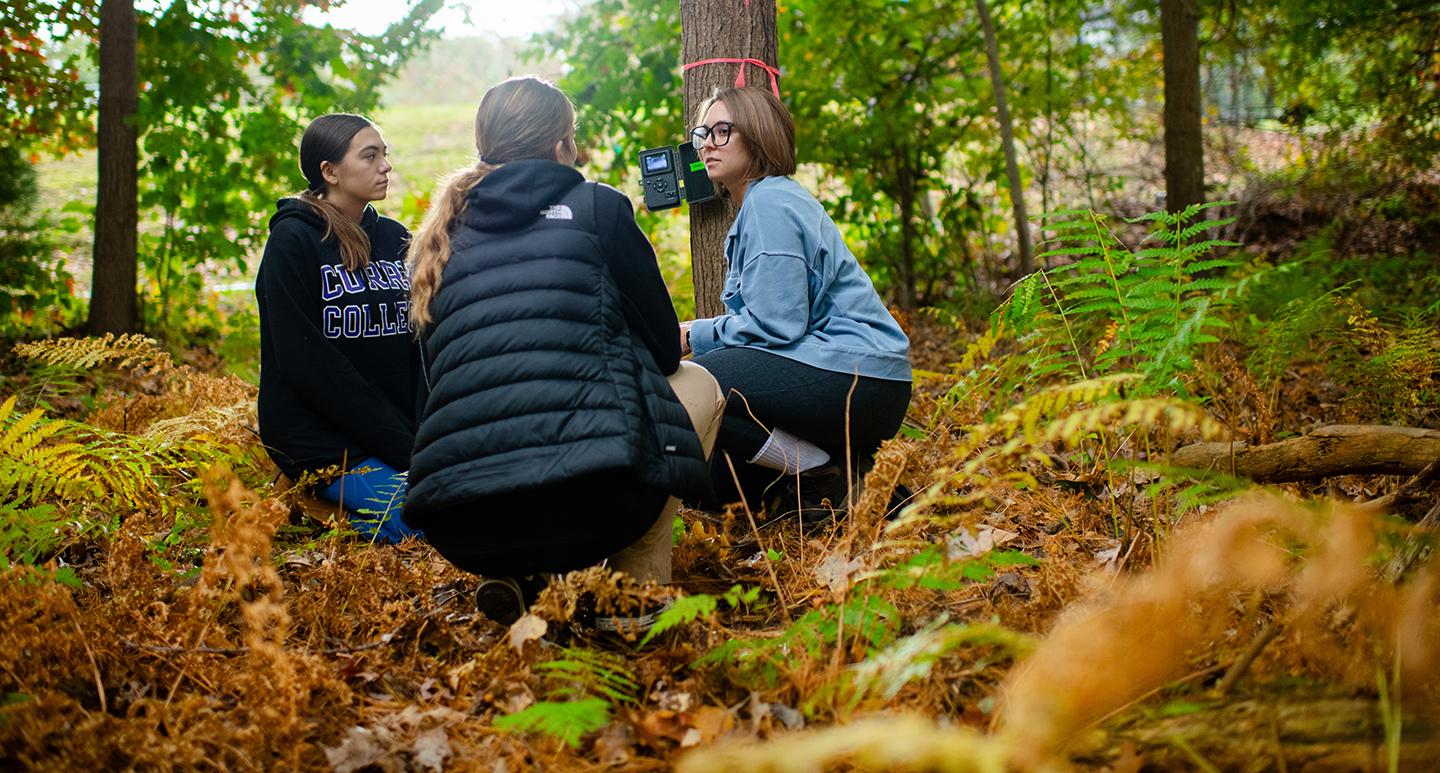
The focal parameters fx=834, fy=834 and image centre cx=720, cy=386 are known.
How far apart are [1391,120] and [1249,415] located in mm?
5941

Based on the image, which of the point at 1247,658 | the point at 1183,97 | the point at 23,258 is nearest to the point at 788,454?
the point at 1247,658

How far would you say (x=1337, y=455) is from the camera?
2.36m

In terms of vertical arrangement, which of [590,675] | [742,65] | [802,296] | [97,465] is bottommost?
[590,675]

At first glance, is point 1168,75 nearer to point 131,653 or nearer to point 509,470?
point 509,470

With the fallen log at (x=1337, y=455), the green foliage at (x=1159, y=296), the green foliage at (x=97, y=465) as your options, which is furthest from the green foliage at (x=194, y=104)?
the fallen log at (x=1337, y=455)

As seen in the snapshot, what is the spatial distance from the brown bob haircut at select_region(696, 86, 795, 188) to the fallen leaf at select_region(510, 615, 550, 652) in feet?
5.81

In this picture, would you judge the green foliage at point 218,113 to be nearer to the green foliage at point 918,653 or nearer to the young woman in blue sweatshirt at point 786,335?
the young woman in blue sweatshirt at point 786,335

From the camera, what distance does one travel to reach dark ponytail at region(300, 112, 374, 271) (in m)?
3.24

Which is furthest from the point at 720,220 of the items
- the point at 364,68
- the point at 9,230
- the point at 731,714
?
the point at 9,230

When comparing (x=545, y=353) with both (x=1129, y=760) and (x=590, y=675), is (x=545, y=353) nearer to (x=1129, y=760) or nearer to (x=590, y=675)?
(x=590, y=675)

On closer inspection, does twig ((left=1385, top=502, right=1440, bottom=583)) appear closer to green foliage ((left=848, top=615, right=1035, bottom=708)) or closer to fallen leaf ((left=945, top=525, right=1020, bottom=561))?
fallen leaf ((left=945, top=525, right=1020, bottom=561))

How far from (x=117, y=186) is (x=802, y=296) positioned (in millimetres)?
6160

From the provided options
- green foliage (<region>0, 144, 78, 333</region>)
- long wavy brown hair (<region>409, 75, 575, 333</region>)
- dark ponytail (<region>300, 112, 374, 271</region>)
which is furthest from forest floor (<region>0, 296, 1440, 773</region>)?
green foliage (<region>0, 144, 78, 333</region>)

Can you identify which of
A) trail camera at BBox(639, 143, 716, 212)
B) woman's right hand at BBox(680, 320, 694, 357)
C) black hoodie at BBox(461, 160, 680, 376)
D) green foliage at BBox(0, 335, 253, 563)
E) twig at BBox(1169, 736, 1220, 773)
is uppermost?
trail camera at BBox(639, 143, 716, 212)
